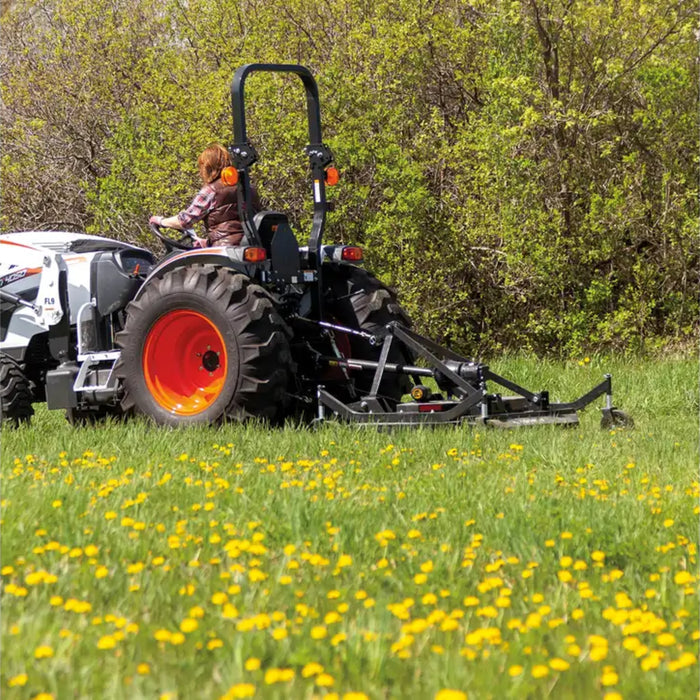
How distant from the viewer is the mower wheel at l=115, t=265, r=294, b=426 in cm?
679

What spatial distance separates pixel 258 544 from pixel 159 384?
370 centimetres

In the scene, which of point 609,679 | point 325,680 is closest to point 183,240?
point 325,680

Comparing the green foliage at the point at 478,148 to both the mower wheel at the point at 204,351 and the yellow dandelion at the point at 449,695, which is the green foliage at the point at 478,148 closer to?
the mower wheel at the point at 204,351

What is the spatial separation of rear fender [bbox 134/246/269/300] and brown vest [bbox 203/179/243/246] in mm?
187

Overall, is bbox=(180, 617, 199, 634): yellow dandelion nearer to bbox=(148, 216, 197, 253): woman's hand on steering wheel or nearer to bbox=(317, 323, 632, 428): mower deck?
bbox=(317, 323, 632, 428): mower deck

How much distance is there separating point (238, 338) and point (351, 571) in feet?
11.0

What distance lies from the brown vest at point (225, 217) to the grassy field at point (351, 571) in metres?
1.82

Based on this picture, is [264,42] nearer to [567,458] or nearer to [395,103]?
[395,103]

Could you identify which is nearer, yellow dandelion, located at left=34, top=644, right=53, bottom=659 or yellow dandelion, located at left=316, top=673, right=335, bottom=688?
yellow dandelion, located at left=316, top=673, right=335, bottom=688

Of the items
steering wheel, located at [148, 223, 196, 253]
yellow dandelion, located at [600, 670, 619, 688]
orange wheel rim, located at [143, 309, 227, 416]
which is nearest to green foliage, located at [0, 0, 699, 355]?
steering wheel, located at [148, 223, 196, 253]

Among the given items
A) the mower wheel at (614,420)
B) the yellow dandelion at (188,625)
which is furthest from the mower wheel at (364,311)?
the yellow dandelion at (188,625)

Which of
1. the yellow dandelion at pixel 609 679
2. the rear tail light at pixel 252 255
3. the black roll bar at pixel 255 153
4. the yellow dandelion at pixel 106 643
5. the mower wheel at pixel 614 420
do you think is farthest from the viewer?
the black roll bar at pixel 255 153

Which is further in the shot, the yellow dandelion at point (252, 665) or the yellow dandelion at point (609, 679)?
the yellow dandelion at point (252, 665)

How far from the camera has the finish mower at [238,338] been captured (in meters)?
6.83
